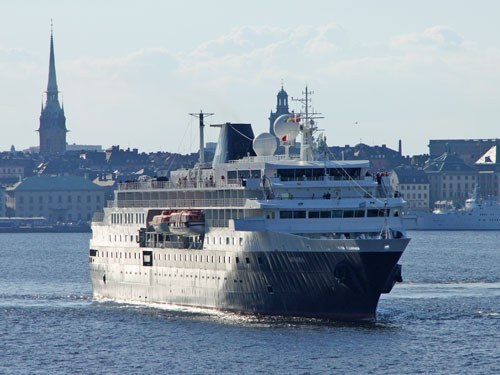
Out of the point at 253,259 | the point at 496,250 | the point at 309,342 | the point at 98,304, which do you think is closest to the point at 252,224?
the point at 253,259

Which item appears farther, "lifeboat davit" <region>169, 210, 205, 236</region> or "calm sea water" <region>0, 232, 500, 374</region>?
"lifeboat davit" <region>169, 210, 205, 236</region>

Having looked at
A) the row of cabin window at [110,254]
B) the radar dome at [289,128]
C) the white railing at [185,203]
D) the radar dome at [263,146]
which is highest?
the radar dome at [289,128]

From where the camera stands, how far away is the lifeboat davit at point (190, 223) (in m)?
55.9

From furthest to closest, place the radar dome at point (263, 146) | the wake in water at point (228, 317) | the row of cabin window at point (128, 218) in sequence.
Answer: the row of cabin window at point (128, 218), the radar dome at point (263, 146), the wake in water at point (228, 317)

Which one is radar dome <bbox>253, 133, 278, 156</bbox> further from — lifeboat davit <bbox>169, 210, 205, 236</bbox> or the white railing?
lifeboat davit <bbox>169, 210, 205, 236</bbox>

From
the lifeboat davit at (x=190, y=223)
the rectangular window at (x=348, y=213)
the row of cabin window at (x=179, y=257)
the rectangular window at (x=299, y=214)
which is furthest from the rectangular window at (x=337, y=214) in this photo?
the lifeboat davit at (x=190, y=223)

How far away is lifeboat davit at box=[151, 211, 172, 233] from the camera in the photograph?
57.7 metres

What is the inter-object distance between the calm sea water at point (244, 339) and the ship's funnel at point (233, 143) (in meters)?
8.46

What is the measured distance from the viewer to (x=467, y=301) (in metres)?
61.5

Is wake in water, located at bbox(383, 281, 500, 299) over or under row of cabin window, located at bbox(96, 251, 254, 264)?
under

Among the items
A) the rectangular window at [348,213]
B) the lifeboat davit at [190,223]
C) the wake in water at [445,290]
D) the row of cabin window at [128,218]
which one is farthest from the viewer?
the wake in water at [445,290]

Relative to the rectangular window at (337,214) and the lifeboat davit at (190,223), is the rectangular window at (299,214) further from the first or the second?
the lifeboat davit at (190,223)

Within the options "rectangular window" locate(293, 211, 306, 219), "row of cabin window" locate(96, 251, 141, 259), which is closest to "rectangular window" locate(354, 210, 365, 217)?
"rectangular window" locate(293, 211, 306, 219)

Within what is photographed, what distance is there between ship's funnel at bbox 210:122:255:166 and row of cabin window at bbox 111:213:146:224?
14.6 ft
